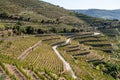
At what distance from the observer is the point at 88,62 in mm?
77562

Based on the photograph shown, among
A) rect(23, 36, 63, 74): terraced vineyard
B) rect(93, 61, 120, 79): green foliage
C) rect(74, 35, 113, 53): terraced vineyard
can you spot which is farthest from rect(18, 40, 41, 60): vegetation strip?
rect(74, 35, 113, 53): terraced vineyard

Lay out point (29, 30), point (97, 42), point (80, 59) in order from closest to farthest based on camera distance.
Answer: point (80, 59), point (29, 30), point (97, 42)

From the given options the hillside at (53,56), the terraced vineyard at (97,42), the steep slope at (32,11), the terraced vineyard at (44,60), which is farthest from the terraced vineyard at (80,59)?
the steep slope at (32,11)

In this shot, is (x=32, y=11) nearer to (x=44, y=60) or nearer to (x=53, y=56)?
(x=53, y=56)

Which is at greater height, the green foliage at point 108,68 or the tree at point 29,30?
the tree at point 29,30

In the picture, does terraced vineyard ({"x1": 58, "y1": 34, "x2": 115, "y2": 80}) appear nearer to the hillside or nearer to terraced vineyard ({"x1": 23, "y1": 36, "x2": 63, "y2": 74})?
the hillside

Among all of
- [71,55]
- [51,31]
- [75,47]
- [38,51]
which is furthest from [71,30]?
[38,51]

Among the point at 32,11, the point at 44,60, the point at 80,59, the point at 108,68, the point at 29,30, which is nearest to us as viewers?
the point at 44,60

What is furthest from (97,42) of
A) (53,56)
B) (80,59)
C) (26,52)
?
(26,52)

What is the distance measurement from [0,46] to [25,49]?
8.30 metres

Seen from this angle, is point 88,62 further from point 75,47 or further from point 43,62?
point 43,62

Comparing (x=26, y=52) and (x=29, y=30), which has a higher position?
(x=26, y=52)

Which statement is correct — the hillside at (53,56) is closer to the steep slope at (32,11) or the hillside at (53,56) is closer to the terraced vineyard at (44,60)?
the terraced vineyard at (44,60)

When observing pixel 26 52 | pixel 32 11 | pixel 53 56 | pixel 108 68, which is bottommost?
pixel 108 68
